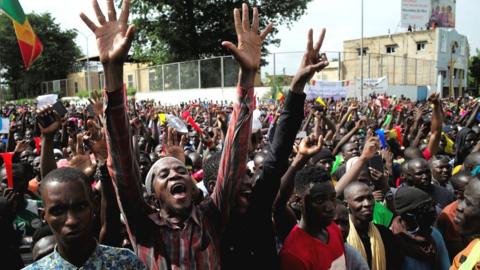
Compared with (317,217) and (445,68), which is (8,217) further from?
(445,68)

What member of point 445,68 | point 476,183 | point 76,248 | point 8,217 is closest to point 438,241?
point 476,183

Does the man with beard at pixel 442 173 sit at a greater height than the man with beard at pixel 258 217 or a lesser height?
lesser

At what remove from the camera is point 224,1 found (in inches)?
1182

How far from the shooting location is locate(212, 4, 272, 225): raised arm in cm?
204

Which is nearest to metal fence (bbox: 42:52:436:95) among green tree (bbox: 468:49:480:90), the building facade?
the building facade

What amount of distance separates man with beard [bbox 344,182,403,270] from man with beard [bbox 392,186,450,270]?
0.07 m

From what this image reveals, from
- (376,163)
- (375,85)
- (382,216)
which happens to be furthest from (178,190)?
(375,85)

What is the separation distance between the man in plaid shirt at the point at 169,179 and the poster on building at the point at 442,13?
51.0 m

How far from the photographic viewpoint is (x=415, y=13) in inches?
1708

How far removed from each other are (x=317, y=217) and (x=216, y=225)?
642 millimetres

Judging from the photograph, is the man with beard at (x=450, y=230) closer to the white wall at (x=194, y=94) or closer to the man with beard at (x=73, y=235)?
the man with beard at (x=73, y=235)

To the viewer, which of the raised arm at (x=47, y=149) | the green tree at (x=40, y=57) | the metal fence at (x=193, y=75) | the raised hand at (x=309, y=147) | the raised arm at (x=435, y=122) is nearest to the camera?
the raised hand at (x=309, y=147)

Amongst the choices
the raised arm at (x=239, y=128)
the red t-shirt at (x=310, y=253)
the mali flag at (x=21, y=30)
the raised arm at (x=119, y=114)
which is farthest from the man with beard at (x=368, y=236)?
the mali flag at (x=21, y=30)

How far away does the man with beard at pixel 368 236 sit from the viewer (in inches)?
108
